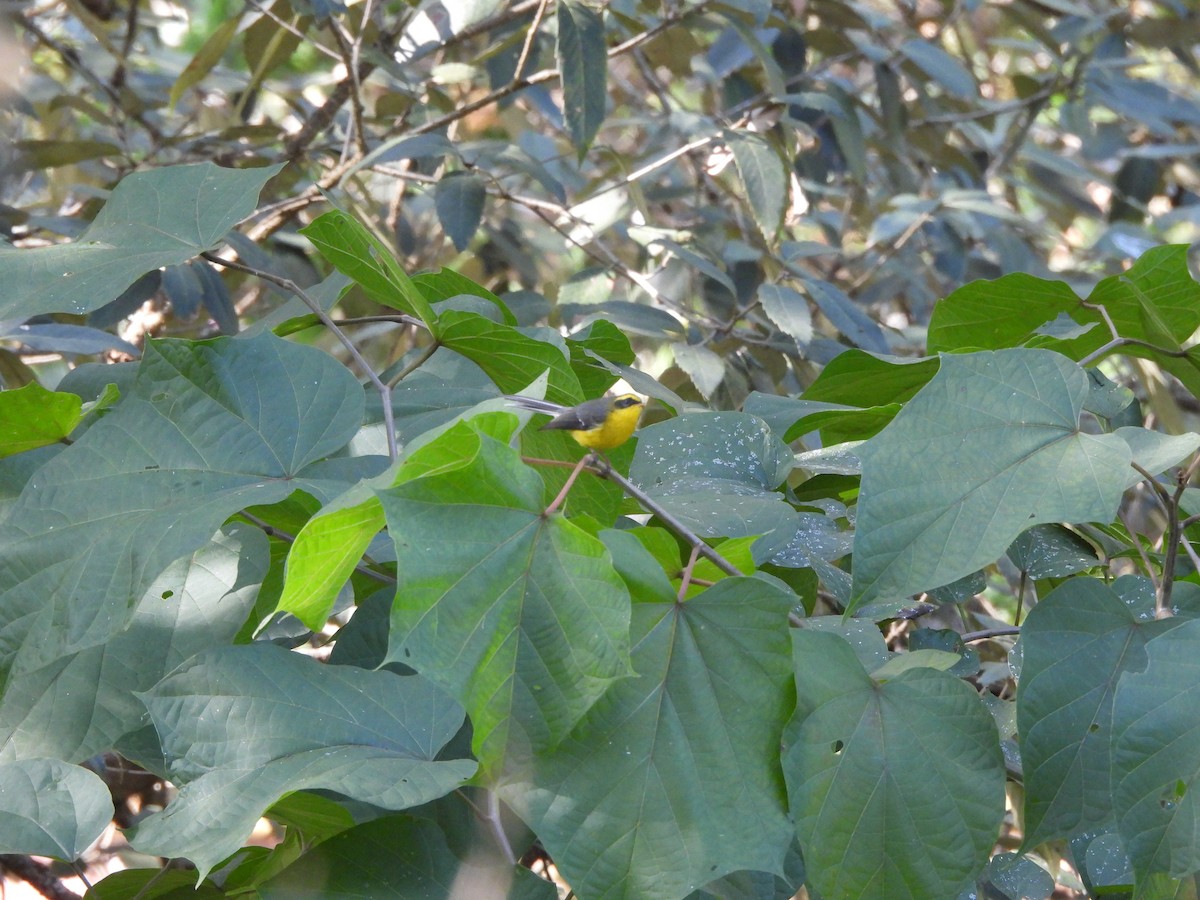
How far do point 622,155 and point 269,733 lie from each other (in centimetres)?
320

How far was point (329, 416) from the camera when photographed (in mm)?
1064

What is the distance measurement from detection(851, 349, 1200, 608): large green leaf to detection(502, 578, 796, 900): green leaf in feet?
0.34

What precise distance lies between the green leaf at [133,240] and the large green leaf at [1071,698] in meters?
0.88

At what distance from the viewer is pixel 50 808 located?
981mm

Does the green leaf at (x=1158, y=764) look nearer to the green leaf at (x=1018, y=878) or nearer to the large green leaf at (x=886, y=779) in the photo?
the large green leaf at (x=886, y=779)

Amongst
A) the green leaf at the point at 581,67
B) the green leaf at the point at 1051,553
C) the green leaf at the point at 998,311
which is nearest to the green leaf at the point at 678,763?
the green leaf at the point at 1051,553

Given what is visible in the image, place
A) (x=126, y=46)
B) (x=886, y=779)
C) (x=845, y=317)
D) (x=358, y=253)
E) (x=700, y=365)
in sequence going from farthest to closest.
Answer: (x=126, y=46)
(x=845, y=317)
(x=700, y=365)
(x=358, y=253)
(x=886, y=779)

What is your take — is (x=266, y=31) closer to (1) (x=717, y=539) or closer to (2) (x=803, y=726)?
(1) (x=717, y=539)

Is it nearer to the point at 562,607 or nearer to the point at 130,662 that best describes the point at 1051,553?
the point at 562,607

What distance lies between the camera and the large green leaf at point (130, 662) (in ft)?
3.24

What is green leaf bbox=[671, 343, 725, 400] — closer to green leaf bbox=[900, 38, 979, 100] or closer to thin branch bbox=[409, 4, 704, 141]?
thin branch bbox=[409, 4, 704, 141]

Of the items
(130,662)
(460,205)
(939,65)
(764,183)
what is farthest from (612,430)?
(939,65)

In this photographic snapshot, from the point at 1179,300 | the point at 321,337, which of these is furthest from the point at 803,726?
the point at 321,337

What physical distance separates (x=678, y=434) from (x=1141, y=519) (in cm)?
273
